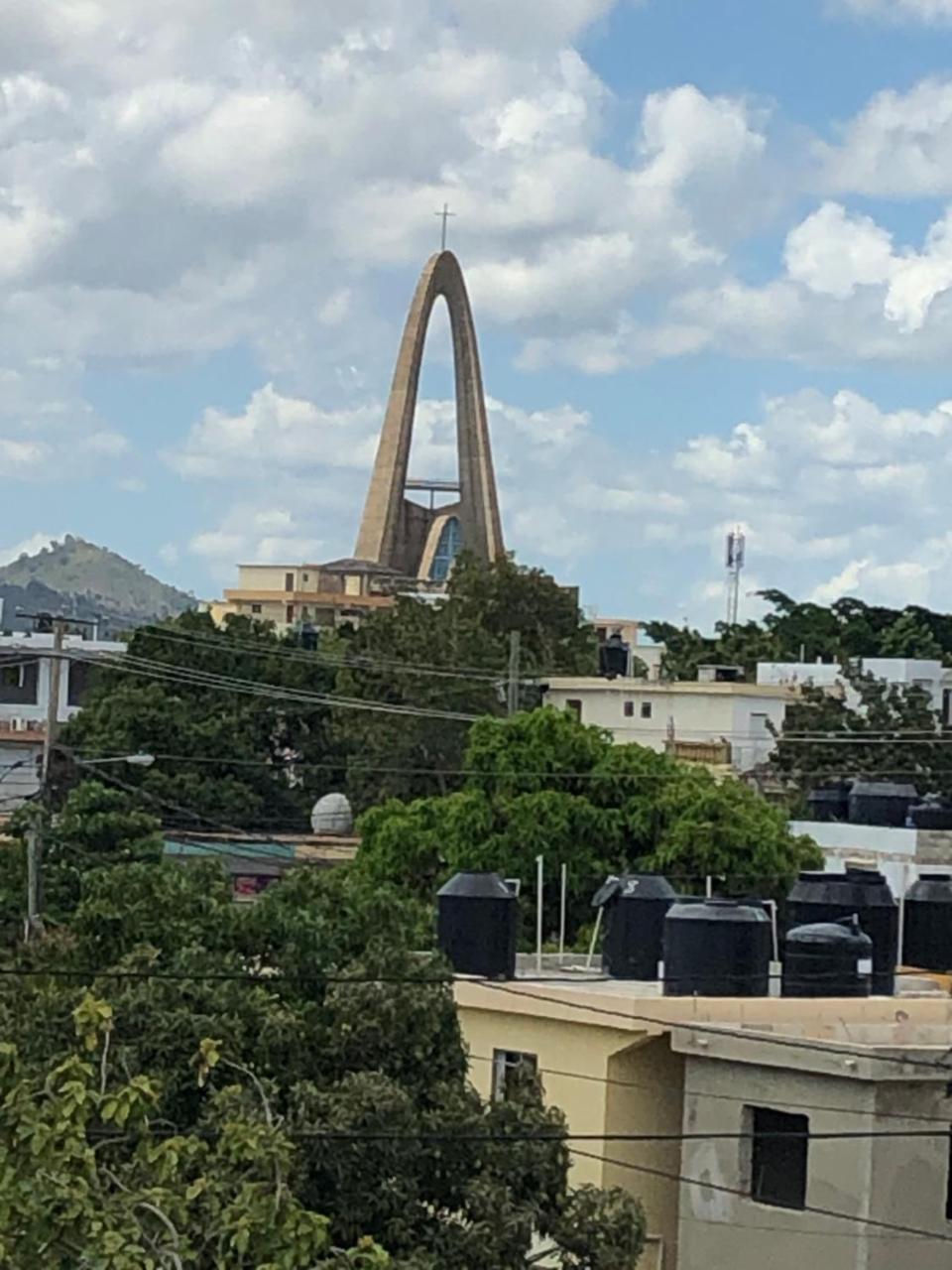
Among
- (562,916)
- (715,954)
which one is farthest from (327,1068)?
(562,916)

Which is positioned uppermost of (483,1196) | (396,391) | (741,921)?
(396,391)

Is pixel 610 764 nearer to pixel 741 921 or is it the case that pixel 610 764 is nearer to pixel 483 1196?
pixel 741 921

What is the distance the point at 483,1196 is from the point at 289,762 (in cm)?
4901

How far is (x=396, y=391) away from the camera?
132 metres

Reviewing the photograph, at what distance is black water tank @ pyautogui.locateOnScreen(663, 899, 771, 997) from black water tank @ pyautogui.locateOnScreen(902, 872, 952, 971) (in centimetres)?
567

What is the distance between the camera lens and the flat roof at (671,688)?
67500 mm

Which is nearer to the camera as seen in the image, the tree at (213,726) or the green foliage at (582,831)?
the green foliage at (582,831)

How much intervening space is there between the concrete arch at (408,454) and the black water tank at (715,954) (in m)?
98.3

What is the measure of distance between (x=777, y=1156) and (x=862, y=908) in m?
5.98

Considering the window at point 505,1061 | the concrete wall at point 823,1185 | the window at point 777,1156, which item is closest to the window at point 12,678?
the window at point 505,1061

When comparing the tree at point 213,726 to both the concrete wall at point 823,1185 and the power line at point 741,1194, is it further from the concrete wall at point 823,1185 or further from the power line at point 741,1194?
the concrete wall at point 823,1185

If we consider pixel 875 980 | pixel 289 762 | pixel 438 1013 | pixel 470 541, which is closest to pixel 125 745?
pixel 289 762

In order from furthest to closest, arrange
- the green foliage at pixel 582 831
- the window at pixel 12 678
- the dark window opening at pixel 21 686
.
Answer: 1. the dark window opening at pixel 21 686
2. the window at pixel 12 678
3. the green foliage at pixel 582 831

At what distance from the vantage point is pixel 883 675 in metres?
76.2
